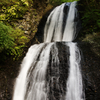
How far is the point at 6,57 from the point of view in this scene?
5215 mm

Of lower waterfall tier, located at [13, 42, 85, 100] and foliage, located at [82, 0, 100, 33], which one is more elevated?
foliage, located at [82, 0, 100, 33]

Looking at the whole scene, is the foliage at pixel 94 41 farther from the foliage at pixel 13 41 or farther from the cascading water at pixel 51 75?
the foliage at pixel 13 41

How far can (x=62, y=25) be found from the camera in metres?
9.16

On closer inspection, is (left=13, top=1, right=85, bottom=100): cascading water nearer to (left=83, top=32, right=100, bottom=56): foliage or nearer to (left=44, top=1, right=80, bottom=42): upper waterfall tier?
(left=83, top=32, right=100, bottom=56): foliage

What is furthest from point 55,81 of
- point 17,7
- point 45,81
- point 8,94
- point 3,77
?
point 17,7

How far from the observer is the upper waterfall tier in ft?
27.4

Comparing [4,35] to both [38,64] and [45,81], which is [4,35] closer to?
[38,64]

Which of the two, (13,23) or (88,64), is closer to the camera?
(88,64)

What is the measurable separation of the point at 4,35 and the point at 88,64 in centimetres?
432

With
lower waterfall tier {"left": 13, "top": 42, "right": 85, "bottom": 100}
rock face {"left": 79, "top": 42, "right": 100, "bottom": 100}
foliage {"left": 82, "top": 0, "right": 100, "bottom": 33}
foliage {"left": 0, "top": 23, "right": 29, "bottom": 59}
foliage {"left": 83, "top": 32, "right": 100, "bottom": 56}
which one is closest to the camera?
rock face {"left": 79, "top": 42, "right": 100, "bottom": 100}

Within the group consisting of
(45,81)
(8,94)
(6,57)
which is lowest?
(8,94)

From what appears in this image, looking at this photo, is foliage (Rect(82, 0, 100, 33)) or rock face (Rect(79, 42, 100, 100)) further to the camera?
foliage (Rect(82, 0, 100, 33))

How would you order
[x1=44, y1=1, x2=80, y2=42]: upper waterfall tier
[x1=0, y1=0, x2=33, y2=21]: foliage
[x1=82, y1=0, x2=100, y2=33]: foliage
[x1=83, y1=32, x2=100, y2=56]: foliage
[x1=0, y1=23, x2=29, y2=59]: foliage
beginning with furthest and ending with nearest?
[x1=44, y1=1, x2=80, y2=42]: upper waterfall tier
[x1=82, y1=0, x2=100, y2=33]: foliage
[x1=0, y1=0, x2=33, y2=21]: foliage
[x1=83, y1=32, x2=100, y2=56]: foliage
[x1=0, y1=23, x2=29, y2=59]: foliage

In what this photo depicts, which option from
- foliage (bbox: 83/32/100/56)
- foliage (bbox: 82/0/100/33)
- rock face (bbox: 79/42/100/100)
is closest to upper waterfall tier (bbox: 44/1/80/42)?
foliage (bbox: 82/0/100/33)
